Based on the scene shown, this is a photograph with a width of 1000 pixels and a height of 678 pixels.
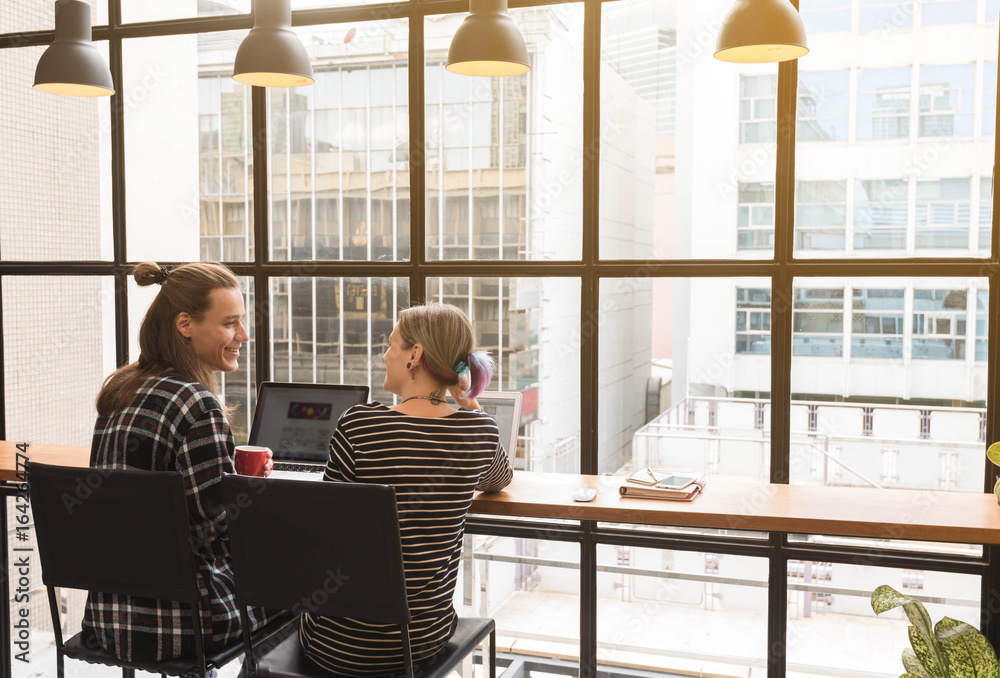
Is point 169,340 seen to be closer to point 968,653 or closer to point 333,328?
point 333,328

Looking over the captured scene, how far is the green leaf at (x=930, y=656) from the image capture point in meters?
1.87

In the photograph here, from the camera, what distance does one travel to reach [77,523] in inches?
66.9

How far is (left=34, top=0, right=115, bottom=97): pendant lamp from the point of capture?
251 cm

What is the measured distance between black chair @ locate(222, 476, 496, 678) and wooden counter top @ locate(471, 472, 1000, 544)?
56cm

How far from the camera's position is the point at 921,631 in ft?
6.19

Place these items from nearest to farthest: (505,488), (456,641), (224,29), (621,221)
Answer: (456,641), (505,488), (621,221), (224,29)

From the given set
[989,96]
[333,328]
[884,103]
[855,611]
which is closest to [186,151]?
[333,328]

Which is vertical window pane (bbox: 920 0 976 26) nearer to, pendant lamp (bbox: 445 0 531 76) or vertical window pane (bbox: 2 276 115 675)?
pendant lamp (bbox: 445 0 531 76)

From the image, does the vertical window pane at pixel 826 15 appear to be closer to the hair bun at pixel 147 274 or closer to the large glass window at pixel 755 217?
the large glass window at pixel 755 217

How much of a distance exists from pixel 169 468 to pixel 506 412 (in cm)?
103

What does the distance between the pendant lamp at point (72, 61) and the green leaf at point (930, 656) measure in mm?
2796

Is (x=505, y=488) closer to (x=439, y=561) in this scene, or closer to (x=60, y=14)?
(x=439, y=561)

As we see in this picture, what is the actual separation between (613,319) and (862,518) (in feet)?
3.21

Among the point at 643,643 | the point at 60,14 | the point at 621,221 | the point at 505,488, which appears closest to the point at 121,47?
the point at 60,14
